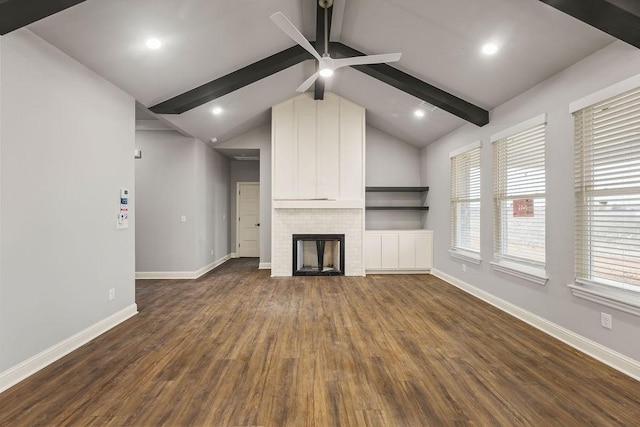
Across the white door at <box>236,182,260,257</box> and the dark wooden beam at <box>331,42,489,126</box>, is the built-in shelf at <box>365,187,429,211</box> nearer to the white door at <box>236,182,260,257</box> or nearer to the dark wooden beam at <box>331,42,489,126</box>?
the dark wooden beam at <box>331,42,489,126</box>

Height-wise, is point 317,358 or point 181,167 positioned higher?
point 181,167

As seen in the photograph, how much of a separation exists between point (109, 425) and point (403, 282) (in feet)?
14.7

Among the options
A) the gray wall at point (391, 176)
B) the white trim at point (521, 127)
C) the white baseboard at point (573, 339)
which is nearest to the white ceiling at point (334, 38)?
the white trim at point (521, 127)

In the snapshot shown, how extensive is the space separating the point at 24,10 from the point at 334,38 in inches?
126

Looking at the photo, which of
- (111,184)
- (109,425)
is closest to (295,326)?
(109,425)

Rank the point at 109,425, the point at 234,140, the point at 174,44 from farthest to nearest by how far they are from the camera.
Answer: the point at 234,140 → the point at 174,44 → the point at 109,425

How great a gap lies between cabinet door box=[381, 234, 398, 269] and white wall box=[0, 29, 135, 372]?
14.3 ft

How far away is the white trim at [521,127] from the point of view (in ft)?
10.3

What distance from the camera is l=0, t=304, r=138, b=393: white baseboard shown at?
2.11 m

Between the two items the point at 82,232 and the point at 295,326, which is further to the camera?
the point at 295,326

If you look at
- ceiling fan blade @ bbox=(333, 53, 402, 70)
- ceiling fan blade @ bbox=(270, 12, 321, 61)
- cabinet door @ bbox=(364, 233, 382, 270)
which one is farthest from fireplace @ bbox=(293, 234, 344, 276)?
ceiling fan blade @ bbox=(270, 12, 321, 61)

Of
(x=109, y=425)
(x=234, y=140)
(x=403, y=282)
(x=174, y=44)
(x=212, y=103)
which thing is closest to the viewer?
(x=109, y=425)

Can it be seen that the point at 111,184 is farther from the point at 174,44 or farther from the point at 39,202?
the point at 174,44

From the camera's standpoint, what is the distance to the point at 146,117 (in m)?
4.70
